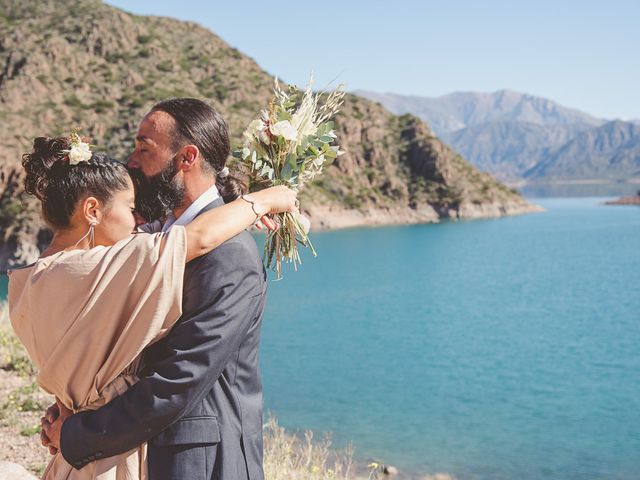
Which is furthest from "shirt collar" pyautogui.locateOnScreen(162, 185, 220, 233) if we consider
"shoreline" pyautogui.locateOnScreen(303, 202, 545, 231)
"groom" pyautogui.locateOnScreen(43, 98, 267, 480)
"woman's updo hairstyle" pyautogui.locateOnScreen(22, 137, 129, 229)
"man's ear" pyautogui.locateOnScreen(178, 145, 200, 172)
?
"shoreline" pyautogui.locateOnScreen(303, 202, 545, 231)

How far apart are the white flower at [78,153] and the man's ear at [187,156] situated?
1.09 ft

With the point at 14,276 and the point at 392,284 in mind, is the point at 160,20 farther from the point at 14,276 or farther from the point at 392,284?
the point at 14,276

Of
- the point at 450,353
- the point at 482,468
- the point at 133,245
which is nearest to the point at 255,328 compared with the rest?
the point at 133,245

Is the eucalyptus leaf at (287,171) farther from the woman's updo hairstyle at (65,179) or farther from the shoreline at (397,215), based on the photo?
the shoreline at (397,215)

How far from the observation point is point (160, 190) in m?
2.44

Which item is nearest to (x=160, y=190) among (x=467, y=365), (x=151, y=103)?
(x=467, y=365)

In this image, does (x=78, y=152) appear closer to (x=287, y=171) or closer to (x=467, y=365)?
(x=287, y=171)

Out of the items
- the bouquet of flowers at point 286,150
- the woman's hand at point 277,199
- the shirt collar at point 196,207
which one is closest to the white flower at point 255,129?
the bouquet of flowers at point 286,150

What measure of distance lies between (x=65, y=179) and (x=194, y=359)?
0.83 meters

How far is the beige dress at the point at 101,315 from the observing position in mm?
2094

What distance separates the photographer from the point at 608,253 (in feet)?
159

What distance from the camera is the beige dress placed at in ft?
6.87

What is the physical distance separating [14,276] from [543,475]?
438 inches

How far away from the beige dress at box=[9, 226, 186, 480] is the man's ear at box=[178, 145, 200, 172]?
32 cm
